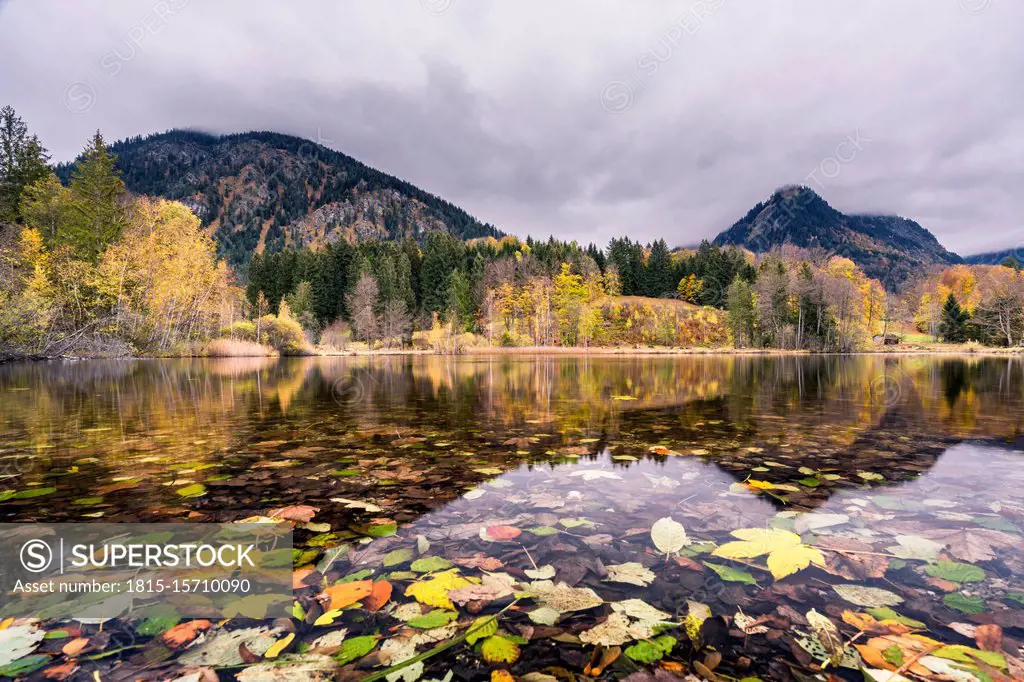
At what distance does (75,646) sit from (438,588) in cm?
178

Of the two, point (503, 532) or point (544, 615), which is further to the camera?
point (503, 532)

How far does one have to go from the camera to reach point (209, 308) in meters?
43.8

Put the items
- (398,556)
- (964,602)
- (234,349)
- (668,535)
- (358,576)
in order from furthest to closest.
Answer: (234,349) < (668,535) < (398,556) < (358,576) < (964,602)

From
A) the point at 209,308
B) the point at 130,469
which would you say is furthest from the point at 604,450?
the point at 209,308

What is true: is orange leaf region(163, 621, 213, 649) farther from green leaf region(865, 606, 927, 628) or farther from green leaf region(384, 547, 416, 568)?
green leaf region(865, 606, 927, 628)

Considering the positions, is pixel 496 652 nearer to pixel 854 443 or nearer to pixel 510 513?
pixel 510 513

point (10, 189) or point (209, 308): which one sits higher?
point (10, 189)

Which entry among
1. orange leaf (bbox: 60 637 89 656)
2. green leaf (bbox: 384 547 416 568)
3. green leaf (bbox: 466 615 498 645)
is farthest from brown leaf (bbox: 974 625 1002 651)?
orange leaf (bbox: 60 637 89 656)

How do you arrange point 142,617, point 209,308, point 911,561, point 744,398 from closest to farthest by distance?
1. point 142,617
2. point 911,561
3. point 744,398
4. point 209,308

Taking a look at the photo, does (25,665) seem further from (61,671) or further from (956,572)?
(956,572)

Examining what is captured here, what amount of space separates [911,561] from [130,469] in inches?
307

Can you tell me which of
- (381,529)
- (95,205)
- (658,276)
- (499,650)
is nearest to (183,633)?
(381,529)

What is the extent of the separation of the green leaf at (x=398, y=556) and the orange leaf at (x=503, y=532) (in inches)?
25.2

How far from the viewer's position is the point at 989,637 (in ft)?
7.60
